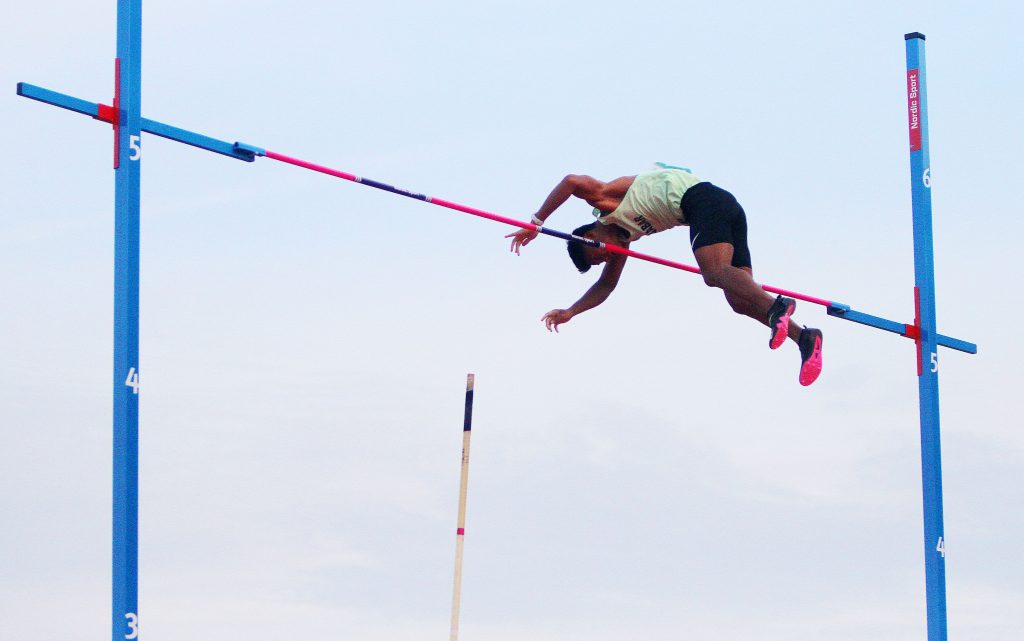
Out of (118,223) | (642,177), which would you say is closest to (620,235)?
(642,177)

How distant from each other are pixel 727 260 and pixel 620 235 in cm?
95

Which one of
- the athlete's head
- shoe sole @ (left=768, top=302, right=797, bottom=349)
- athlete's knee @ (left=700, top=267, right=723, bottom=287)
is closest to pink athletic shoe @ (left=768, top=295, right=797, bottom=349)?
shoe sole @ (left=768, top=302, right=797, bottom=349)

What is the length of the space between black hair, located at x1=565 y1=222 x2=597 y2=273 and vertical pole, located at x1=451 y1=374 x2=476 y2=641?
4.84 feet

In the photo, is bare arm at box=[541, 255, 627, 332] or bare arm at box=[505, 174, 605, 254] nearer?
bare arm at box=[505, 174, 605, 254]

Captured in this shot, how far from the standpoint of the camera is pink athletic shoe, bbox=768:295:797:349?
359 inches

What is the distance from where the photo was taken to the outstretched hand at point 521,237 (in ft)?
31.6

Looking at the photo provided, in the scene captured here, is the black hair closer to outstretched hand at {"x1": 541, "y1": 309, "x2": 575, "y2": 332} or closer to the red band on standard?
outstretched hand at {"x1": 541, "y1": 309, "x2": 575, "y2": 332}

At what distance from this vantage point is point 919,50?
11.0 meters

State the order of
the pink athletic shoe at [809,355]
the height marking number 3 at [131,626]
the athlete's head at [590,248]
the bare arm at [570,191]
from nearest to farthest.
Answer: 1. the height marking number 3 at [131,626]
2. the pink athletic shoe at [809,355]
3. the bare arm at [570,191]
4. the athlete's head at [590,248]

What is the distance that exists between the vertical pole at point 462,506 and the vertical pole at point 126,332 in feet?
6.63

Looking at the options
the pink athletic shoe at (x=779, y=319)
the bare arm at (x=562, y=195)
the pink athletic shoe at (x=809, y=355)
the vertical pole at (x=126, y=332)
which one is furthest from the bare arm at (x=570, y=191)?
the vertical pole at (x=126, y=332)

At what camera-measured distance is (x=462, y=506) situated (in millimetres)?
8867

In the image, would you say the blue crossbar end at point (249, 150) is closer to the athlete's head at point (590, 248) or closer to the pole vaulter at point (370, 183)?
the pole vaulter at point (370, 183)

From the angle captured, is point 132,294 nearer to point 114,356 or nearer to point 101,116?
point 114,356
